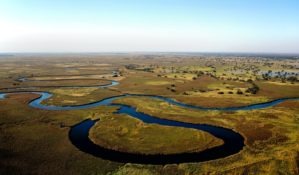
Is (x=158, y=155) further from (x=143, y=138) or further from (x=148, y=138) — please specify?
(x=143, y=138)

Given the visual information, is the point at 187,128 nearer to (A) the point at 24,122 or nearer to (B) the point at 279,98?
(A) the point at 24,122

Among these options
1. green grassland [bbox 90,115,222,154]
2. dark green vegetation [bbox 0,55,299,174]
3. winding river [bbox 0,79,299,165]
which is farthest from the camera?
green grassland [bbox 90,115,222,154]

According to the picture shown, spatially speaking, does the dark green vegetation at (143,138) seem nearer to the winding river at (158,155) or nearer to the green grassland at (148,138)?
the green grassland at (148,138)

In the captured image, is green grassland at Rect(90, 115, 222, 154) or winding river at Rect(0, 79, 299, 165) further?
green grassland at Rect(90, 115, 222, 154)

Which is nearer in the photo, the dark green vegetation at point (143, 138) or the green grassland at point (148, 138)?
the dark green vegetation at point (143, 138)

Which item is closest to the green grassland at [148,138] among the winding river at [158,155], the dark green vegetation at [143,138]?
the dark green vegetation at [143,138]

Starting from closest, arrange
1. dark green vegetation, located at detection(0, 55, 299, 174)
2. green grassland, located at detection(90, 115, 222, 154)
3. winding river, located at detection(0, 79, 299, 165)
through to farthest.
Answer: dark green vegetation, located at detection(0, 55, 299, 174) → winding river, located at detection(0, 79, 299, 165) → green grassland, located at detection(90, 115, 222, 154)

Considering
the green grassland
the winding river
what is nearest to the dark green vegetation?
the green grassland

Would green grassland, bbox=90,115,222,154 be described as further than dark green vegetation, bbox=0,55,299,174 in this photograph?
Yes

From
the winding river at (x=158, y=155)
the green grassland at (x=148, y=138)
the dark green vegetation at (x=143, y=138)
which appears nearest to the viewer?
the dark green vegetation at (x=143, y=138)

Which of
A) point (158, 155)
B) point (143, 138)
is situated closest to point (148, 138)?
point (143, 138)

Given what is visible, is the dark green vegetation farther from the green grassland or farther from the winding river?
the winding river

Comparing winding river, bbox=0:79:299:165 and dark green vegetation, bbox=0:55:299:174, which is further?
winding river, bbox=0:79:299:165
